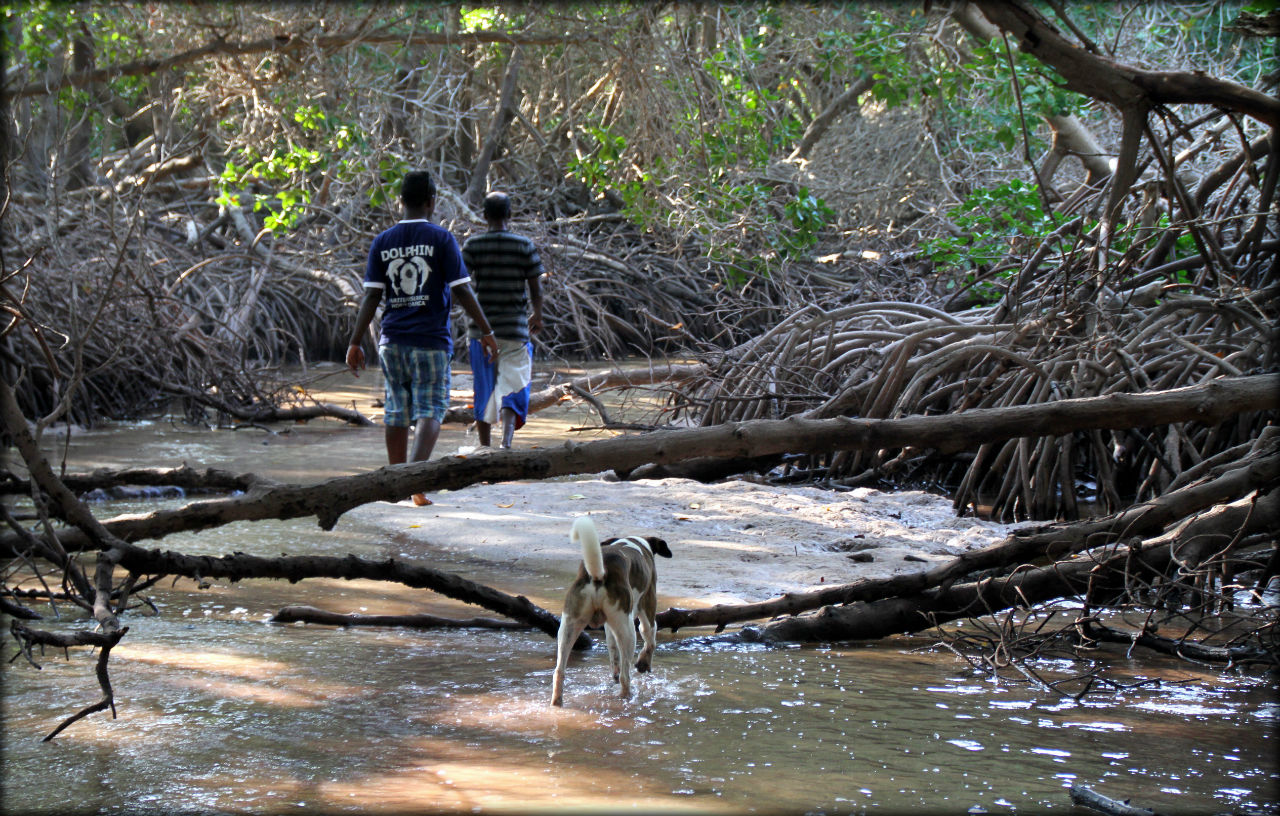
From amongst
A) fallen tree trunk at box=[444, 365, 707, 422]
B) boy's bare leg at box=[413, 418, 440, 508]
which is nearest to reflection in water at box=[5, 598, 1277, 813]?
boy's bare leg at box=[413, 418, 440, 508]

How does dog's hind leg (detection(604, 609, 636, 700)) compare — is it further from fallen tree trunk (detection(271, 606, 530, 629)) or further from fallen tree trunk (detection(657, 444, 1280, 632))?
fallen tree trunk (detection(271, 606, 530, 629))

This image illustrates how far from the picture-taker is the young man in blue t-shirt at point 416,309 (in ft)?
19.4

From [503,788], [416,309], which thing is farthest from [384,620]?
[416,309]

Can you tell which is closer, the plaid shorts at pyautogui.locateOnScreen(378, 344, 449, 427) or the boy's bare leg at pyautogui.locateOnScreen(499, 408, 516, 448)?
the plaid shorts at pyautogui.locateOnScreen(378, 344, 449, 427)

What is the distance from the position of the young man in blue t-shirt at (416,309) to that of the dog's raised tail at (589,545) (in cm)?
289

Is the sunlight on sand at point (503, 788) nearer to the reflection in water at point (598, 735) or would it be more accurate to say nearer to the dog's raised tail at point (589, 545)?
the reflection in water at point (598, 735)

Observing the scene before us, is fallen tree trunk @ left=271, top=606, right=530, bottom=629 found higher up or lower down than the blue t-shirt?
lower down

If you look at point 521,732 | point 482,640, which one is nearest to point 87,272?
point 482,640

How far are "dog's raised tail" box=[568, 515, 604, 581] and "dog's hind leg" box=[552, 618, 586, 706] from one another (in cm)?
17

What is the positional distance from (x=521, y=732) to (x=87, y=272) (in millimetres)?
7563

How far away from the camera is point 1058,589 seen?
149 inches

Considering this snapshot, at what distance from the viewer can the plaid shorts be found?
595cm

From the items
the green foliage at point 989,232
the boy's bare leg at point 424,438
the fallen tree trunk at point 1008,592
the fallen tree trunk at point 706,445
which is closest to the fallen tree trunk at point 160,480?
→ the fallen tree trunk at point 706,445

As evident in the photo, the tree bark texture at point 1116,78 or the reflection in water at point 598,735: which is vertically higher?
the tree bark texture at point 1116,78
